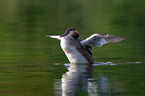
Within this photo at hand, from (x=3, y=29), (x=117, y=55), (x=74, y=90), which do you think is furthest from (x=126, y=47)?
(x=3, y=29)

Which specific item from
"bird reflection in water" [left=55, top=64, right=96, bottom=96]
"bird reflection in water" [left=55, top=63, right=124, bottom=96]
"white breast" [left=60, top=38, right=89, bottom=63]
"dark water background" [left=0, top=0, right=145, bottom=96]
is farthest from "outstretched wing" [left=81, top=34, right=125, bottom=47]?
"bird reflection in water" [left=55, top=63, right=124, bottom=96]

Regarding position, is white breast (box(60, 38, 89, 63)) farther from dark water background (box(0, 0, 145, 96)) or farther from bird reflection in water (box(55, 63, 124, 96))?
bird reflection in water (box(55, 63, 124, 96))

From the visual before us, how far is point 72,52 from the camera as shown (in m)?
14.2

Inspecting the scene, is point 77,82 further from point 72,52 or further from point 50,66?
point 72,52

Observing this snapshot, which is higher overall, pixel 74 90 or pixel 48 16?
pixel 48 16

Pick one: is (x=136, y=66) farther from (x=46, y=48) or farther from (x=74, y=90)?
(x=46, y=48)

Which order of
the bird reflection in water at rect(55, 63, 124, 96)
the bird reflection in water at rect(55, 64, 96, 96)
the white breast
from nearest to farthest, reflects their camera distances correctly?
the bird reflection in water at rect(55, 63, 124, 96)
the bird reflection in water at rect(55, 64, 96, 96)
the white breast

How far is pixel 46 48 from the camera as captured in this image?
747 inches

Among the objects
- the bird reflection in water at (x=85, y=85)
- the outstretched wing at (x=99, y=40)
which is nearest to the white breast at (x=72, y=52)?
the outstretched wing at (x=99, y=40)

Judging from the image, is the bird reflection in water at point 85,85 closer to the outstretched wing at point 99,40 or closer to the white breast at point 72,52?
the white breast at point 72,52

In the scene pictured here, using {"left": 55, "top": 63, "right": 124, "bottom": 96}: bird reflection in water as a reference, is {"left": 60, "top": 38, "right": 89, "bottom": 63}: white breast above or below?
above

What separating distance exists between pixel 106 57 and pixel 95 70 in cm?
265

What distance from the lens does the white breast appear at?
1416 cm

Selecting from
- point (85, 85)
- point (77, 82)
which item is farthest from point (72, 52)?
point (85, 85)
